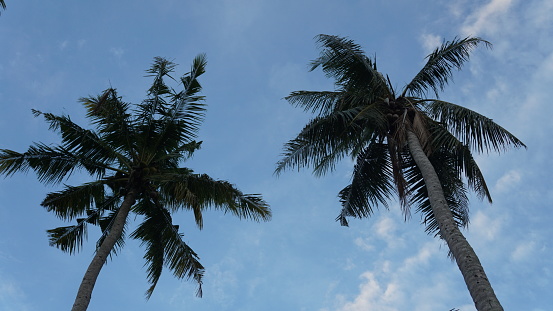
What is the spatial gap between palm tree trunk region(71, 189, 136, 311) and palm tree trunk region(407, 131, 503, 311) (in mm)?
6855

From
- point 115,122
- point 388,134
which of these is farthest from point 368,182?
point 115,122

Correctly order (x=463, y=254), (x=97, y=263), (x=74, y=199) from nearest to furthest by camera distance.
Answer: (x=463, y=254), (x=97, y=263), (x=74, y=199)

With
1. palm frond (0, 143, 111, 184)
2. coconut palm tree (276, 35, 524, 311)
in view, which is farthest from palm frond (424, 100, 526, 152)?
palm frond (0, 143, 111, 184)

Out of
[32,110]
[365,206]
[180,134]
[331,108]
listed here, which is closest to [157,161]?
[180,134]

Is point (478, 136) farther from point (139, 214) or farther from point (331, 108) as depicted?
point (139, 214)

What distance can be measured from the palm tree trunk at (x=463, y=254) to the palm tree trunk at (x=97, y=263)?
6855 millimetres

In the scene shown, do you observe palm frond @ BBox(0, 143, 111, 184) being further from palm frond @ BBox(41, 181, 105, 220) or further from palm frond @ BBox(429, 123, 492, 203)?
Answer: palm frond @ BBox(429, 123, 492, 203)

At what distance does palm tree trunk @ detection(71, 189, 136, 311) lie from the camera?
11.3 m

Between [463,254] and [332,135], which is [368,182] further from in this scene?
[463,254]

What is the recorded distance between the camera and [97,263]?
12195 millimetres

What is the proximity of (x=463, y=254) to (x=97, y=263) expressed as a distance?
7307 millimetres

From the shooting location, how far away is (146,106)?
15617 millimetres

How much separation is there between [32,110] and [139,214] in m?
3.78

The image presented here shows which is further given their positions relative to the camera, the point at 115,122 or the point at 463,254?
the point at 115,122
